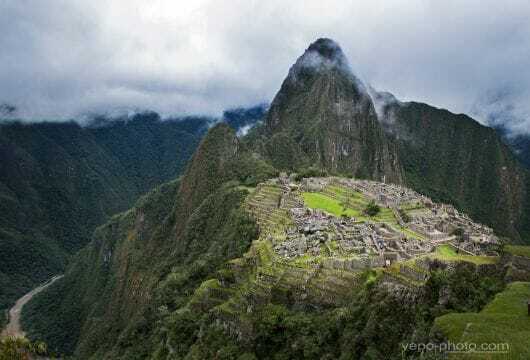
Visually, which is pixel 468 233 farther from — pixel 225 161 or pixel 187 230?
pixel 225 161

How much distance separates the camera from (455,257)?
40.2 meters

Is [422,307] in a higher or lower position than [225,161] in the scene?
lower

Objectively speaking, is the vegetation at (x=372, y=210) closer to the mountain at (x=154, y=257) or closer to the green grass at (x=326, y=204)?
the green grass at (x=326, y=204)

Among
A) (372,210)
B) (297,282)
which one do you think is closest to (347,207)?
(372,210)

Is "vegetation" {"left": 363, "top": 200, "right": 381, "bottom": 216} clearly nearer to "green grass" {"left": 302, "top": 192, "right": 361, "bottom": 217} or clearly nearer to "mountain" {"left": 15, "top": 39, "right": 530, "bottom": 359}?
"mountain" {"left": 15, "top": 39, "right": 530, "bottom": 359}

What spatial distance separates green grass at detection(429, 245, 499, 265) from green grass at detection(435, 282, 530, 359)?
39.8ft

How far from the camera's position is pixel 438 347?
2050 centimetres

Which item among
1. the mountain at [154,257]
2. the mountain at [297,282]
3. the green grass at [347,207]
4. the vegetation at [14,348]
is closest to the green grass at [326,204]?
the green grass at [347,207]

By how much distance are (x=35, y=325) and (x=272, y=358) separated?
154390 mm

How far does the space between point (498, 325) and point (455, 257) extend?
20.3m

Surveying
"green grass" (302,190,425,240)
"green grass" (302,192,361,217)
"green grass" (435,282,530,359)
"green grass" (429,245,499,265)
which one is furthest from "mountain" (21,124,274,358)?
"green grass" (435,282,530,359)

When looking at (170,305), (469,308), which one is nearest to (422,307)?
(469,308)

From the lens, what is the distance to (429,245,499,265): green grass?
37.1 meters

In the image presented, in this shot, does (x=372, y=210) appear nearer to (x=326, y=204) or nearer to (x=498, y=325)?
(x=326, y=204)
